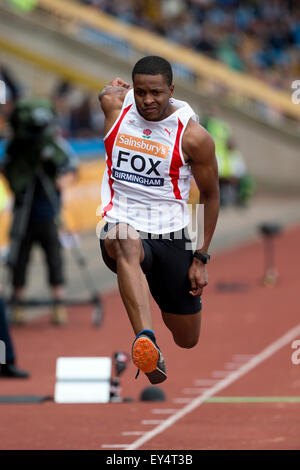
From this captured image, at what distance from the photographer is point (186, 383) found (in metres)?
10.6

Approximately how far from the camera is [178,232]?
739 centimetres

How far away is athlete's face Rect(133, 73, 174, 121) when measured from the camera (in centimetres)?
668

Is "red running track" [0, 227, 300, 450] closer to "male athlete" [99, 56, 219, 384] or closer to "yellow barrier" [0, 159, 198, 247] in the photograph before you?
"male athlete" [99, 56, 219, 384]

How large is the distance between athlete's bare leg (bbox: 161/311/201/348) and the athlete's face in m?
1.47

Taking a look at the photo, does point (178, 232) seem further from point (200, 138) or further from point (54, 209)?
point (54, 209)

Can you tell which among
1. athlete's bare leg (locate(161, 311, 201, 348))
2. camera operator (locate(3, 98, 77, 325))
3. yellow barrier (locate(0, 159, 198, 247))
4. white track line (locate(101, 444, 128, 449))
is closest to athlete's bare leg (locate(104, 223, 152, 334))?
athlete's bare leg (locate(161, 311, 201, 348))

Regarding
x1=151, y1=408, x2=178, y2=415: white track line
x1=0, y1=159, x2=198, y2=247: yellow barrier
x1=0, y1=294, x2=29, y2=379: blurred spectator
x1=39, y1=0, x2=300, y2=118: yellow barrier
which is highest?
x1=39, y1=0, x2=300, y2=118: yellow barrier

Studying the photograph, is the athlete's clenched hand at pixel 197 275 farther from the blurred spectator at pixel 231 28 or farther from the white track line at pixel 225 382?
the blurred spectator at pixel 231 28

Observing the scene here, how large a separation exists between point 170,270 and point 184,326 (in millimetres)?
483

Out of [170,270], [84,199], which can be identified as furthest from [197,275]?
[84,199]

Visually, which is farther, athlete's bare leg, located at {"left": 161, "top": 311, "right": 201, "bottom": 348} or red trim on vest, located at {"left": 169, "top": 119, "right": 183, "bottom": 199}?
athlete's bare leg, located at {"left": 161, "top": 311, "right": 201, "bottom": 348}

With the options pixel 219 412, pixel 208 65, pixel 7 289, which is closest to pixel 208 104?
pixel 208 65

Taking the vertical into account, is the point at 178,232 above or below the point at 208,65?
below
